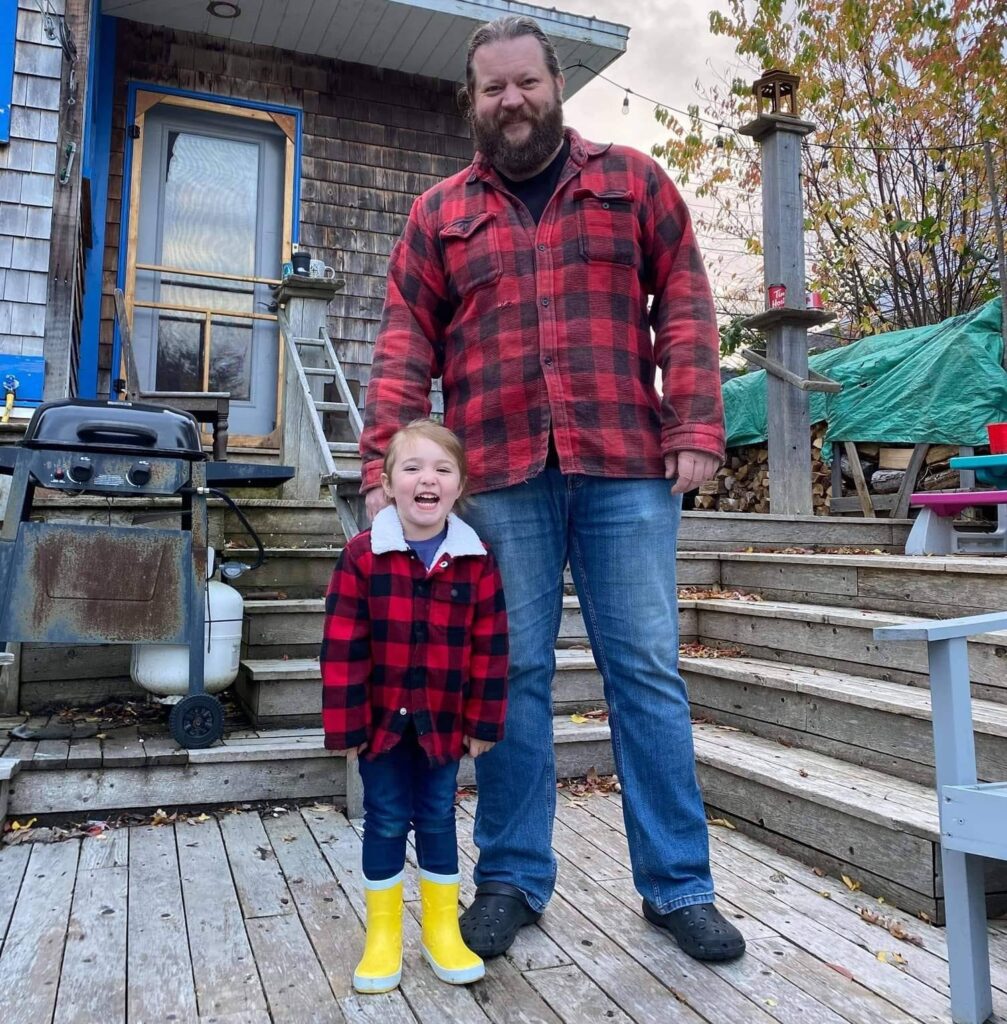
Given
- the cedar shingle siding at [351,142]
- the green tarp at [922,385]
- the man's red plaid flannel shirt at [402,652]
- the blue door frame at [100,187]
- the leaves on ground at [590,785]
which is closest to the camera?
the man's red plaid flannel shirt at [402,652]

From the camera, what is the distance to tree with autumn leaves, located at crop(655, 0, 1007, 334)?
860cm

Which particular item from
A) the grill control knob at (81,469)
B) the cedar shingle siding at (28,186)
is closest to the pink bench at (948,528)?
the grill control knob at (81,469)

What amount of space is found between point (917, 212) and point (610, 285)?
920 cm

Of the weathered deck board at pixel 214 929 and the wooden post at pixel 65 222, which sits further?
the wooden post at pixel 65 222

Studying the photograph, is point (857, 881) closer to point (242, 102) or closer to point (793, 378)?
point (793, 378)

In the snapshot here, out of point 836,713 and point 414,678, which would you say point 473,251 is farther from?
point 836,713

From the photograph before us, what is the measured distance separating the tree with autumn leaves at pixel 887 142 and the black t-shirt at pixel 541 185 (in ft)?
24.6

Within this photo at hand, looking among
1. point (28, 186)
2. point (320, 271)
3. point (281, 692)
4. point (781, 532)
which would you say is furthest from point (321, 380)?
point (281, 692)

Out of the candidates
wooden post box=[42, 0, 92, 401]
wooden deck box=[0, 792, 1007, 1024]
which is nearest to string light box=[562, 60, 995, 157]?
wooden post box=[42, 0, 92, 401]

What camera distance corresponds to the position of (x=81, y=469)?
237 cm

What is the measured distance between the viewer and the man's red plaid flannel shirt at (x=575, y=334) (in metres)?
1.80

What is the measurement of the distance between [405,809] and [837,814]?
102cm

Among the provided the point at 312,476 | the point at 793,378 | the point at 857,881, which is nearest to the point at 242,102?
the point at 312,476

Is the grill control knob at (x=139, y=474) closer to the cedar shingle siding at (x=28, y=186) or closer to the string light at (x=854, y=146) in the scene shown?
the cedar shingle siding at (x=28, y=186)
